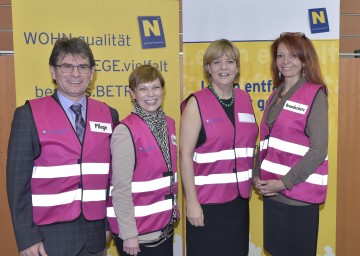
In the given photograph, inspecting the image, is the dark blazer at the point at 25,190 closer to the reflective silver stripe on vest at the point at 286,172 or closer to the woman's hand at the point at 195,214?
the woman's hand at the point at 195,214

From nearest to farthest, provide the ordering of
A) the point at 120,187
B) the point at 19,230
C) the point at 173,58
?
the point at 19,230
the point at 120,187
the point at 173,58

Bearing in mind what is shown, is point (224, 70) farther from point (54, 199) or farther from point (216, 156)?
point (54, 199)

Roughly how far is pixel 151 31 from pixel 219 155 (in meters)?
1.25

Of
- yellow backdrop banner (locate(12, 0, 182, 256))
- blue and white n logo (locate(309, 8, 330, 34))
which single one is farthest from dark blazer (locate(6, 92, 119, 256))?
blue and white n logo (locate(309, 8, 330, 34))

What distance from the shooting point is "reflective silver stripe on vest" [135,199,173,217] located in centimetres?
182

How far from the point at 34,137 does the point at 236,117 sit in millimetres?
1092

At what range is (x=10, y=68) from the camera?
2.93 m

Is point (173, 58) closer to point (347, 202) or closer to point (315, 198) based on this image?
point (315, 198)

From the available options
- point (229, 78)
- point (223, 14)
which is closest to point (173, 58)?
point (223, 14)

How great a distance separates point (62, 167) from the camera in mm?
1681

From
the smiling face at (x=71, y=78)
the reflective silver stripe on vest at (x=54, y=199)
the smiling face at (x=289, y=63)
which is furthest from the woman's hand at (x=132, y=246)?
the smiling face at (x=289, y=63)

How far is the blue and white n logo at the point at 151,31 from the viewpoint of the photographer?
111 inches

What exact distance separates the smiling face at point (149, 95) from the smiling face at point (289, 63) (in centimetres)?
75

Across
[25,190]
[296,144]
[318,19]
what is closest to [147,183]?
[25,190]
